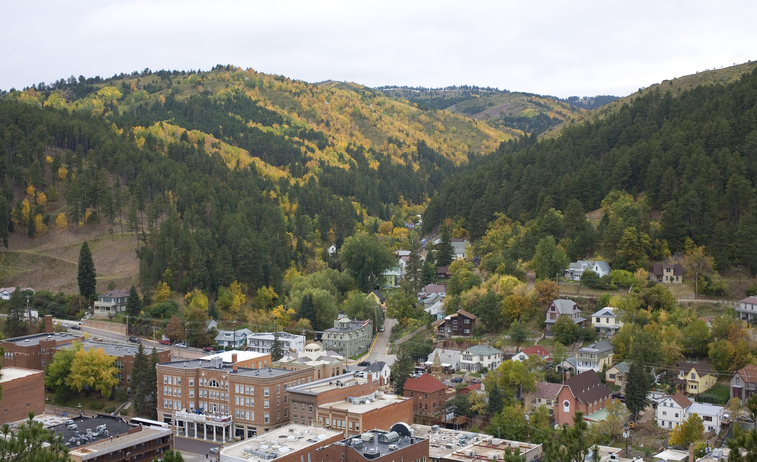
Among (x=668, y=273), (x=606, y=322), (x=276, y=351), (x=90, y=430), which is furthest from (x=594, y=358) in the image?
(x=90, y=430)

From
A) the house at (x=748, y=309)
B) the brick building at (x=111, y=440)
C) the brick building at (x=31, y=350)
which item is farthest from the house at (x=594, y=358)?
the brick building at (x=31, y=350)

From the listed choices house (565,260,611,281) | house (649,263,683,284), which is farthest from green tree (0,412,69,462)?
house (649,263,683,284)

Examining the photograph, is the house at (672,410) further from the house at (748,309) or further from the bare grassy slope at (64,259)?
the bare grassy slope at (64,259)

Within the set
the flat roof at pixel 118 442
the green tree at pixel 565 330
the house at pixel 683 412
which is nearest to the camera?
the flat roof at pixel 118 442

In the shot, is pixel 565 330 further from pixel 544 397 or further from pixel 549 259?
pixel 549 259

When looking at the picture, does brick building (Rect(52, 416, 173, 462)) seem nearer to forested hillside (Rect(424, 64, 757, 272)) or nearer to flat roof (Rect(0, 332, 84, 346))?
flat roof (Rect(0, 332, 84, 346))

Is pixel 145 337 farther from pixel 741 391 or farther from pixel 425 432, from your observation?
pixel 741 391
